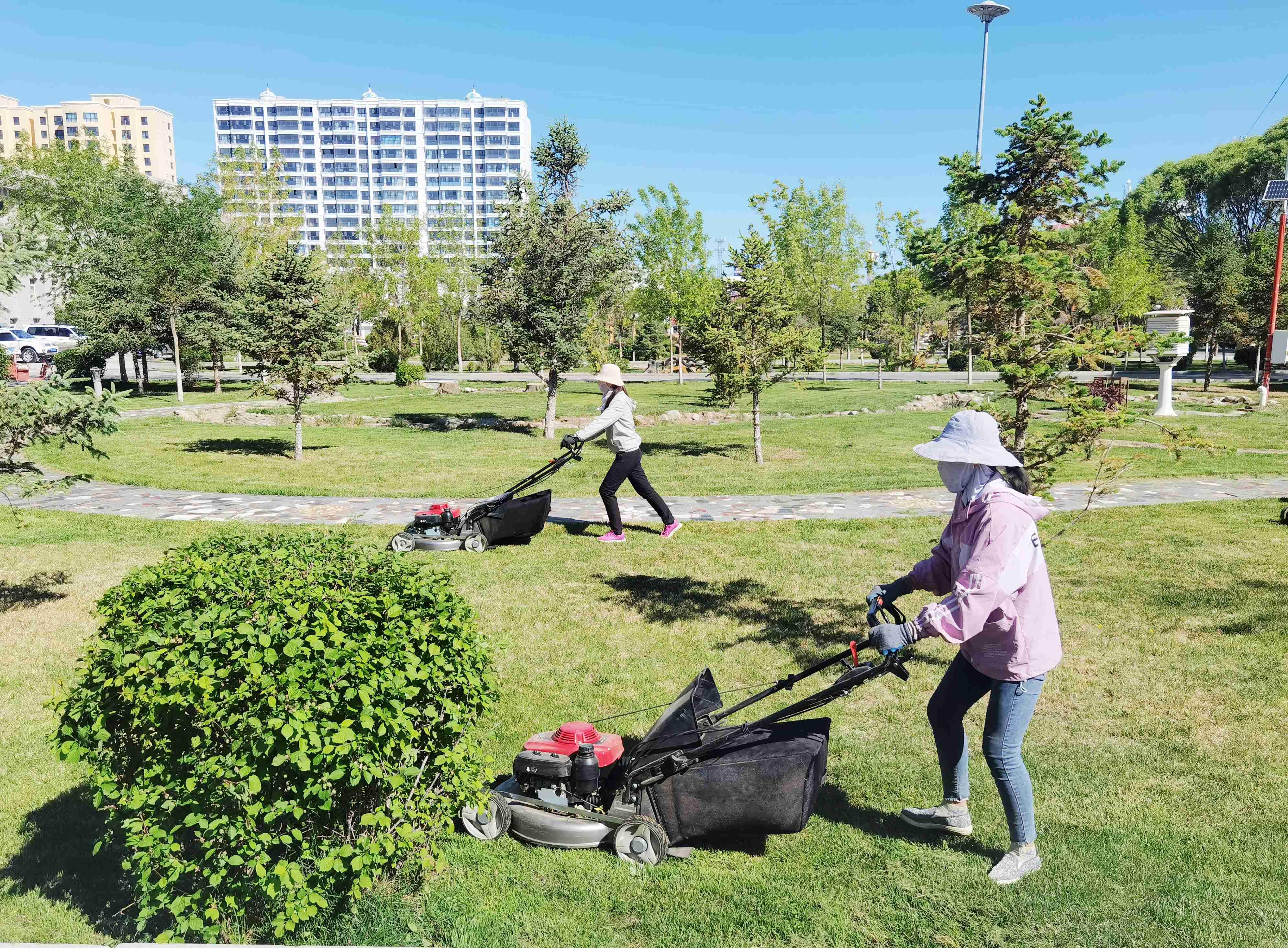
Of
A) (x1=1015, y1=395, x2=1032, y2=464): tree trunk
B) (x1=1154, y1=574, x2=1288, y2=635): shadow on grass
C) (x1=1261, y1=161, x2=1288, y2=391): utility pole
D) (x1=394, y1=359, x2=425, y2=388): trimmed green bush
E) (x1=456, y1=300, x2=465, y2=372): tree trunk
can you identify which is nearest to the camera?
(x1=1015, y1=395, x2=1032, y2=464): tree trunk

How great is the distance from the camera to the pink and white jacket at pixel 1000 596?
3650mm

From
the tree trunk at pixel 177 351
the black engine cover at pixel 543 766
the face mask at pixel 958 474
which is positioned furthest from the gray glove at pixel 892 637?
the tree trunk at pixel 177 351

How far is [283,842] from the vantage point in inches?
129

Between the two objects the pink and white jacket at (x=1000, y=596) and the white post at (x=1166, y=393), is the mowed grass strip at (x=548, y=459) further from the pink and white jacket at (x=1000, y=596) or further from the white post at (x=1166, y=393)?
the pink and white jacket at (x=1000, y=596)

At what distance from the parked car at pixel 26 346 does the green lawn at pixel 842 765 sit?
35368 mm

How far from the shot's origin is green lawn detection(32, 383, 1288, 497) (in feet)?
46.9

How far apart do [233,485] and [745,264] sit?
900 cm

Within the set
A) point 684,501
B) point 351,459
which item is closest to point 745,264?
point 684,501

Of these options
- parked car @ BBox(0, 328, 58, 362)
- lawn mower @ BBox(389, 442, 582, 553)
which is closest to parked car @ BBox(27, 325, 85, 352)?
parked car @ BBox(0, 328, 58, 362)

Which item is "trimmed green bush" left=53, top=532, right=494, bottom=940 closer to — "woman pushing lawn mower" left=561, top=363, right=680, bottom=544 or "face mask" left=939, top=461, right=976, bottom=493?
"face mask" left=939, top=461, right=976, bottom=493

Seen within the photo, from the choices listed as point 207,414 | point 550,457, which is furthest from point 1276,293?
point 207,414

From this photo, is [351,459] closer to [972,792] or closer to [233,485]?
[233,485]

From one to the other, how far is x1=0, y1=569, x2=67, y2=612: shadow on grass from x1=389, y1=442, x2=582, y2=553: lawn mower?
3.06m

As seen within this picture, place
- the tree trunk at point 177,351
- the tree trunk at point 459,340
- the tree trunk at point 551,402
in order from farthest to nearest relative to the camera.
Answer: the tree trunk at point 459,340, the tree trunk at point 177,351, the tree trunk at point 551,402
